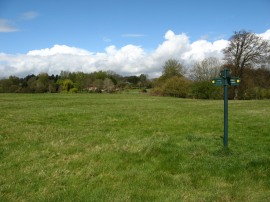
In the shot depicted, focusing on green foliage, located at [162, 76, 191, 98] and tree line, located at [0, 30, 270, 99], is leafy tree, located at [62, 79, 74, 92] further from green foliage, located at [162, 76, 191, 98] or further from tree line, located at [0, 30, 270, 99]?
green foliage, located at [162, 76, 191, 98]

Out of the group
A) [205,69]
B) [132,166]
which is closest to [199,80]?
[205,69]

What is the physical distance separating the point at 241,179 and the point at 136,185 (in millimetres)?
2388

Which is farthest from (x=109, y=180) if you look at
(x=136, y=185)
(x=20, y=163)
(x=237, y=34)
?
(x=237, y=34)

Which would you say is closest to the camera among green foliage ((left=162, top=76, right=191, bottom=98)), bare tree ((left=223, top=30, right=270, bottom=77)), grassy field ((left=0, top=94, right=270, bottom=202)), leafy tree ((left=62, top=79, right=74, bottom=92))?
grassy field ((left=0, top=94, right=270, bottom=202))

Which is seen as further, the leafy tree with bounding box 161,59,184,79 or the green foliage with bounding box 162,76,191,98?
the leafy tree with bounding box 161,59,184,79

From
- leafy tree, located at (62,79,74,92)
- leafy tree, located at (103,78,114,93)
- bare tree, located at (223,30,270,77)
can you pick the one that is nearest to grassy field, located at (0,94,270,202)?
bare tree, located at (223,30,270,77)

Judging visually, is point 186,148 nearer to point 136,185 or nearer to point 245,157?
point 245,157

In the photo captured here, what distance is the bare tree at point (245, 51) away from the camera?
51031 millimetres

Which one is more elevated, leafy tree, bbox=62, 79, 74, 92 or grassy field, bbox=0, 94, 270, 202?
leafy tree, bbox=62, 79, 74, 92

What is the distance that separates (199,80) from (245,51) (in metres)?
17.2

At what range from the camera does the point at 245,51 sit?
51.8 metres

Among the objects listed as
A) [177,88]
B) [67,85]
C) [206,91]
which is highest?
[67,85]

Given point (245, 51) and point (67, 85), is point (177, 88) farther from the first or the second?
point (67, 85)

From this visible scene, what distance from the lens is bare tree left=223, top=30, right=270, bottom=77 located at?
167ft
